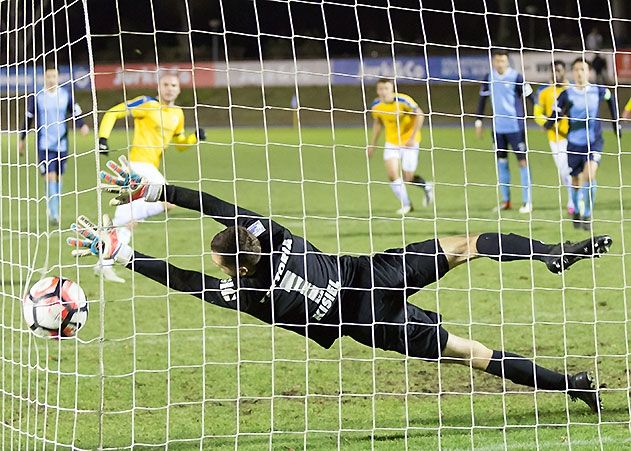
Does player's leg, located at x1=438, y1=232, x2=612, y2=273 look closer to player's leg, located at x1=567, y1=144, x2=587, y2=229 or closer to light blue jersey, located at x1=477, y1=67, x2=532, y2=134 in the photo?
player's leg, located at x1=567, y1=144, x2=587, y2=229

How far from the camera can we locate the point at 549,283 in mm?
9375

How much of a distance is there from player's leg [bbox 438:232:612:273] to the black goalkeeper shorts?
8cm

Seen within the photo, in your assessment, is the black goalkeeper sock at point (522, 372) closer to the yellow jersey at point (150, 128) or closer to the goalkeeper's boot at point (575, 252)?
the goalkeeper's boot at point (575, 252)

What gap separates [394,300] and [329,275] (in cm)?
40

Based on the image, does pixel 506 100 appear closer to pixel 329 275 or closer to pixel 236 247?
pixel 329 275

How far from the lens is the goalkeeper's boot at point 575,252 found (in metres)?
5.01

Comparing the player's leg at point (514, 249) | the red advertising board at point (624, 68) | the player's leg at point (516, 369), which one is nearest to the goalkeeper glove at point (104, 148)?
the player's leg at point (514, 249)

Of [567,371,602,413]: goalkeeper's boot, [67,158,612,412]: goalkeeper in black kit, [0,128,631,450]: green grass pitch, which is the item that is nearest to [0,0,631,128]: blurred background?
[0,128,631,450]: green grass pitch

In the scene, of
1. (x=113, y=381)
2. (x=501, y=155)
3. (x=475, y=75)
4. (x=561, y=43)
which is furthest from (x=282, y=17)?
(x=113, y=381)

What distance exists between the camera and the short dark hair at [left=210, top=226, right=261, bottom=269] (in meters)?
4.88

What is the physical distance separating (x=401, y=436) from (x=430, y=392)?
90 centimetres

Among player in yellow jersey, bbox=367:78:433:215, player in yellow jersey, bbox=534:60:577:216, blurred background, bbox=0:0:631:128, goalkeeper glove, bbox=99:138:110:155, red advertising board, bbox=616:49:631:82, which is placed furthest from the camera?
blurred background, bbox=0:0:631:128

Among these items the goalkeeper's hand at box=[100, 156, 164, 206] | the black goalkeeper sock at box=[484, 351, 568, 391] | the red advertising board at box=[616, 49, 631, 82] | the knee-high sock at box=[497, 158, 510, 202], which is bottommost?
the red advertising board at box=[616, 49, 631, 82]

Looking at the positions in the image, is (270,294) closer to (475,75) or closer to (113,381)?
(113,381)
